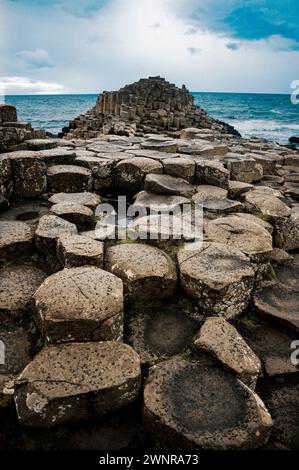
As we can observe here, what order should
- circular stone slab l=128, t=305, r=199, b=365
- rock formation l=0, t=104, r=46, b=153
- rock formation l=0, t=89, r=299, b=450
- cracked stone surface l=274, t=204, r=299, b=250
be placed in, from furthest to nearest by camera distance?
rock formation l=0, t=104, r=46, b=153 < cracked stone surface l=274, t=204, r=299, b=250 < circular stone slab l=128, t=305, r=199, b=365 < rock formation l=0, t=89, r=299, b=450

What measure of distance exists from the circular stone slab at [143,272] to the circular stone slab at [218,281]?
0.11m

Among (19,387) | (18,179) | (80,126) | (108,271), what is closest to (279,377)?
(108,271)

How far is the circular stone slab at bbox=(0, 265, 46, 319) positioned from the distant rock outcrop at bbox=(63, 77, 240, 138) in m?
7.57

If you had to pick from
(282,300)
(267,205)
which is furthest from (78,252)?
(267,205)

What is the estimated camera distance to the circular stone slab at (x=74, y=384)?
154 cm

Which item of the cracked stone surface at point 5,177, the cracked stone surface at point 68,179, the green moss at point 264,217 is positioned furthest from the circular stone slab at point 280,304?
the cracked stone surface at point 5,177

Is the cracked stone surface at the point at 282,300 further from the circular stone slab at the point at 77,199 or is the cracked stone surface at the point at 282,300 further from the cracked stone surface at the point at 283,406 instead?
the circular stone slab at the point at 77,199

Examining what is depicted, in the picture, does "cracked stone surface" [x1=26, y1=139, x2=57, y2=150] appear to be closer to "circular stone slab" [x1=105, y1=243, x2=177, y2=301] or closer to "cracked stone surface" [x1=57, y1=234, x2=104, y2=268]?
"cracked stone surface" [x1=57, y1=234, x2=104, y2=268]

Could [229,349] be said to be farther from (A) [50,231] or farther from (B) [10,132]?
(B) [10,132]

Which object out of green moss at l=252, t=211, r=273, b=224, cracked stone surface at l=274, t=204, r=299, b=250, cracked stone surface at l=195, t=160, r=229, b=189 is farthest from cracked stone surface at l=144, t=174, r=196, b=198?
cracked stone surface at l=274, t=204, r=299, b=250

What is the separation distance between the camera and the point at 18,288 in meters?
2.21

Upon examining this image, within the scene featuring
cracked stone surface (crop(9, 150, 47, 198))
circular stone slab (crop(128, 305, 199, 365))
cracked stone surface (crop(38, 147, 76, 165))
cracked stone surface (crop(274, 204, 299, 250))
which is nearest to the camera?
circular stone slab (crop(128, 305, 199, 365))

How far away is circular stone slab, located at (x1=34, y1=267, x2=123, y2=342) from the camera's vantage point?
5.75ft
